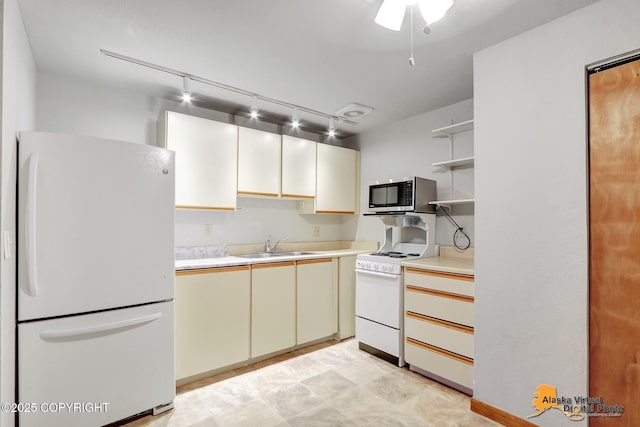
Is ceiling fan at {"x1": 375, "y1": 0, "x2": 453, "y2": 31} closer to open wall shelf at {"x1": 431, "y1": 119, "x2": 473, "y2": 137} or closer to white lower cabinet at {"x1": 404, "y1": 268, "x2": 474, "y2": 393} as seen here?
open wall shelf at {"x1": 431, "y1": 119, "x2": 473, "y2": 137}

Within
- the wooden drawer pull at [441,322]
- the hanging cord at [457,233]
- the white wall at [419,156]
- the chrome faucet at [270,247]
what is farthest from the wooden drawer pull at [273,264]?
the hanging cord at [457,233]

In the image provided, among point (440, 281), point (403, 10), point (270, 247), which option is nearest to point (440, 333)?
point (440, 281)

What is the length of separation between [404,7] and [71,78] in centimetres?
254

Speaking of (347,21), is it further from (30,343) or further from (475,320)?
(30,343)

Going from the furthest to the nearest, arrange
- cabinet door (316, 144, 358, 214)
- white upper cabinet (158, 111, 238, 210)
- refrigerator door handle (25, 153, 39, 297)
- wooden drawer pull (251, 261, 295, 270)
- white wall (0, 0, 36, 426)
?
1. cabinet door (316, 144, 358, 214)
2. wooden drawer pull (251, 261, 295, 270)
3. white upper cabinet (158, 111, 238, 210)
4. refrigerator door handle (25, 153, 39, 297)
5. white wall (0, 0, 36, 426)

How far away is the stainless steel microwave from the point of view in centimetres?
284

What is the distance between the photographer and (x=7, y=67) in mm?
1393

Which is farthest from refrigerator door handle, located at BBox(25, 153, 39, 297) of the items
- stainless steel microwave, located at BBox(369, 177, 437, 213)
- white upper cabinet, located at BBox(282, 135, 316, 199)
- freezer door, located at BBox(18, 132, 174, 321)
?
stainless steel microwave, located at BBox(369, 177, 437, 213)

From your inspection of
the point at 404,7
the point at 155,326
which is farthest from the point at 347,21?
the point at 155,326

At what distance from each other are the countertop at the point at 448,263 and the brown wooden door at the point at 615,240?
2.30ft

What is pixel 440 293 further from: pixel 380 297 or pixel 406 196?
pixel 406 196

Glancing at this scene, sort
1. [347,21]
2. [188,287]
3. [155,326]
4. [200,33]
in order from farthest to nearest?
1. [188,287]
2. [155,326]
3. [200,33]
4. [347,21]

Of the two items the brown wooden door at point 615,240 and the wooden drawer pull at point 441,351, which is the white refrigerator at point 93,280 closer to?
the wooden drawer pull at point 441,351

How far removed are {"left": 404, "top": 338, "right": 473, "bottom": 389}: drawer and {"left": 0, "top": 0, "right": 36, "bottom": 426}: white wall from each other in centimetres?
245
